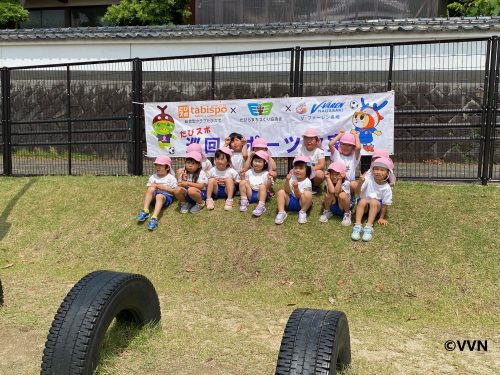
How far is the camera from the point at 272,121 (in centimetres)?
802

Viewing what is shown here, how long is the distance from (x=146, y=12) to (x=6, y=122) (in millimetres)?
7737

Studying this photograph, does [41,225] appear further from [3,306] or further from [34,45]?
[34,45]

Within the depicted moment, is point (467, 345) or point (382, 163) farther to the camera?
point (382, 163)

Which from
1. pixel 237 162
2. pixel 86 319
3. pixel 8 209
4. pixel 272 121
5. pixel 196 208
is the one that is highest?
pixel 272 121

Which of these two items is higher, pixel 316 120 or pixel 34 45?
pixel 34 45

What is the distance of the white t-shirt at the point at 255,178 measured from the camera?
7191 millimetres

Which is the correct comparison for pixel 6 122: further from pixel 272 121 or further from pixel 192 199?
pixel 272 121

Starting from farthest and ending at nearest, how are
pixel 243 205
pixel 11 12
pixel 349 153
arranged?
pixel 11 12, pixel 243 205, pixel 349 153

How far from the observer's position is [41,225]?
7.85m

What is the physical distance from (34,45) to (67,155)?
527cm

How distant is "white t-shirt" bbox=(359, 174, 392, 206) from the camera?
20.8 feet

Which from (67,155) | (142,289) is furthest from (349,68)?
(142,289)

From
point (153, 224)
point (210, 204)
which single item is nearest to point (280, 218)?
point (210, 204)

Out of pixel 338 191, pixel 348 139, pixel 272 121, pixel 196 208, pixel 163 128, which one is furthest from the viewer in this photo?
pixel 163 128
